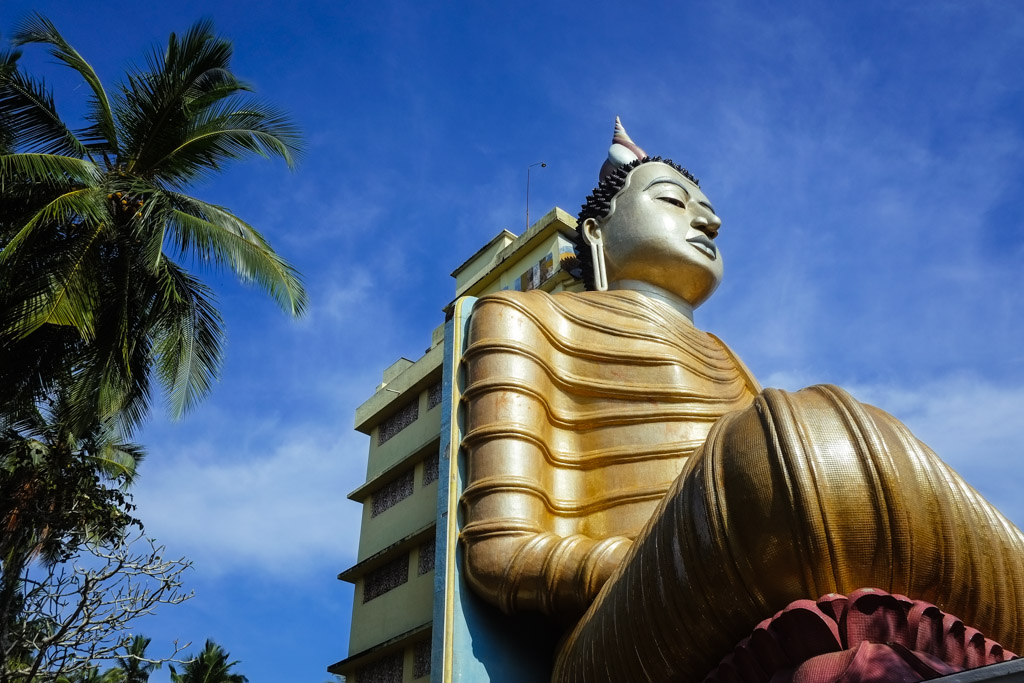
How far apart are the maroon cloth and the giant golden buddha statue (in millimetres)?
35

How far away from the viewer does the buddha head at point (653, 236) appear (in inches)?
280

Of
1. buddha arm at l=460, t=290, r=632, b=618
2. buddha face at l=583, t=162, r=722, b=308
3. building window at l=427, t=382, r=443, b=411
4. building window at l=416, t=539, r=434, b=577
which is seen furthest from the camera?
building window at l=427, t=382, r=443, b=411

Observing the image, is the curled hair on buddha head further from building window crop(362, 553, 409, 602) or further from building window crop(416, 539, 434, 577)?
building window crop(362, 553, 409, 602)

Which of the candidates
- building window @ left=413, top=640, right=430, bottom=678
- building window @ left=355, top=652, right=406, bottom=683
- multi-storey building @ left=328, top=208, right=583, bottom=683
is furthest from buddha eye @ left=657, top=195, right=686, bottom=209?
building window @ left=355, top=652, right=406, bottom=683

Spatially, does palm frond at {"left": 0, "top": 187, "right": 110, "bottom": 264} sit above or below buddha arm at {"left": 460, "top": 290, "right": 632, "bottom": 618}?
above

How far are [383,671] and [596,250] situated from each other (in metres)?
5.36

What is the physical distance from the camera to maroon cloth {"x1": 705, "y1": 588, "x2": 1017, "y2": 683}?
2.88m

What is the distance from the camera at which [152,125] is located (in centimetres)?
997

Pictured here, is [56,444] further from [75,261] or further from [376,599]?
[376,599]

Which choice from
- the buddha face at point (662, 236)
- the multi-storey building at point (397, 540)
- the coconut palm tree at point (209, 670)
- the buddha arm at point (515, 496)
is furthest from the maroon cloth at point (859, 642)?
the coconut palm tree at point (209, 670)

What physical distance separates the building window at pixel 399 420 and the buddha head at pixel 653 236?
17.0ft

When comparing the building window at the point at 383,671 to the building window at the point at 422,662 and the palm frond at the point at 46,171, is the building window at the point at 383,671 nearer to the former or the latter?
the building window at the point at 422,662

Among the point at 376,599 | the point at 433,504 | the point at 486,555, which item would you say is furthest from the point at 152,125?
the point at 486,555

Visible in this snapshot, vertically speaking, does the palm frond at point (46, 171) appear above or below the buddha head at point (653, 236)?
above
